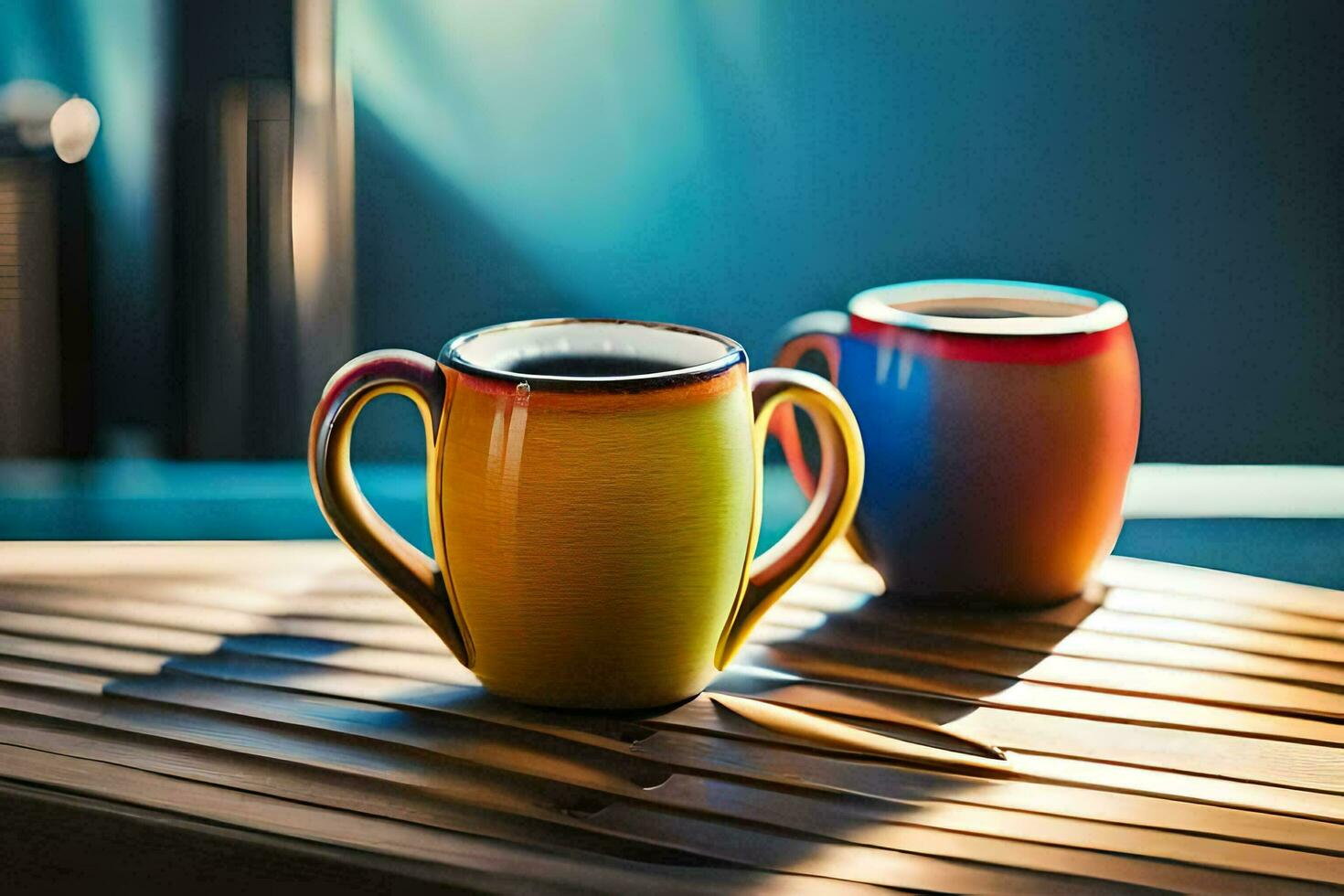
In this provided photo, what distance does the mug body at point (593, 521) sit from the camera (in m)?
0.46

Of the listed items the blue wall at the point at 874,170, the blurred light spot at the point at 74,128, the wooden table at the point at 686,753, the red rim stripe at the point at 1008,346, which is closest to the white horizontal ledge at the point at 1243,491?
the blue wall at the point at 874,170

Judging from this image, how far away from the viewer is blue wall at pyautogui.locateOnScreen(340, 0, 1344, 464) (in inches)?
35.5

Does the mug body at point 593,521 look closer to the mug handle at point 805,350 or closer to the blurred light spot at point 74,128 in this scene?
the mug handle at point 805,350

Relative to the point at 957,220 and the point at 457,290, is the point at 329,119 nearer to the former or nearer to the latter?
the point at 457,290

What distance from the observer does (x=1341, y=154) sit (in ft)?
2.96

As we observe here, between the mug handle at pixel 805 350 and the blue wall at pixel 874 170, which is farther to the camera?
the blue wall at pixel 874 170

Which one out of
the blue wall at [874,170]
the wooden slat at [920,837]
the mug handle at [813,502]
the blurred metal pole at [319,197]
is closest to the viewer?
the wooden slat at [920,837]

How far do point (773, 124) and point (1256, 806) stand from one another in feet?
1.99

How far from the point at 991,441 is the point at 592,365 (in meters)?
0.17

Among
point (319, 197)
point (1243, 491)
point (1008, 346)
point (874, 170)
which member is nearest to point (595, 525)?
point (1008, 346)

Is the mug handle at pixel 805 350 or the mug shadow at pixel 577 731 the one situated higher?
the mug handle at pixel 805 350

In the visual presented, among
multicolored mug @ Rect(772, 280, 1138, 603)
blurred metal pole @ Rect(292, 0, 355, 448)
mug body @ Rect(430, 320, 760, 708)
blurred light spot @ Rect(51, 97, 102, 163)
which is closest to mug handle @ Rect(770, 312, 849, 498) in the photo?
multicolored mug @ Rect(772, 280, 1138, 603)

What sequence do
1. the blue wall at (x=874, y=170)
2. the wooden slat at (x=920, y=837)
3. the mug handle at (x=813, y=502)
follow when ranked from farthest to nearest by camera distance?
1. the blue wall at (x=874, y=170)
2. the mug handle at (x=813, y=502)
3. the wooden slat at (x=920, y=837)

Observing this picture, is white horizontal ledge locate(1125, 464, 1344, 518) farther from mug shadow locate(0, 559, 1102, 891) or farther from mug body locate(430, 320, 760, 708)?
mug body locate(430, 320, 760, 708)
